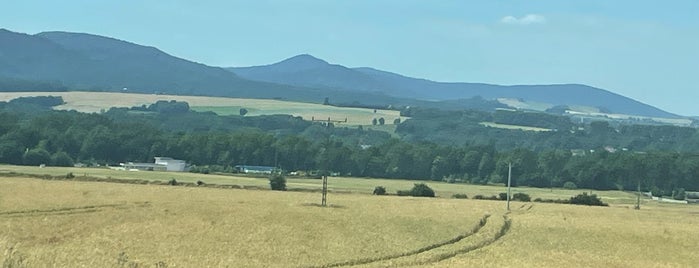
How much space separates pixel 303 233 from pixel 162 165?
86.5 metres

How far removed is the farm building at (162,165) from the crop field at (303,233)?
5169 cm

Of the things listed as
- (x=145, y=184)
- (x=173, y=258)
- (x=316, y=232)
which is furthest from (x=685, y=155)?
(x=173, y=258)

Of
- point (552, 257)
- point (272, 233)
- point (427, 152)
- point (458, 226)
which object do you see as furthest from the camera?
point (427, 152)

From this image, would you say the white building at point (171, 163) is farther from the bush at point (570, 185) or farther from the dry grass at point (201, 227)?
the bush at point (570, 185)

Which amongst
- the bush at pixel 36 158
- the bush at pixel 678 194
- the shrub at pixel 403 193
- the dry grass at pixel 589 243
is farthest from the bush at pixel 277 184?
the bush at pixel 678 194

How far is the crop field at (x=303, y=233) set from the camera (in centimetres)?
3672

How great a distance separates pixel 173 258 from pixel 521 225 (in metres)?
27.2

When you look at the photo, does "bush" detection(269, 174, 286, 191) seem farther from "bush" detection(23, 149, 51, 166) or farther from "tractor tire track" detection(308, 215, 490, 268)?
"bush" detection(23, 149, 51, 166)

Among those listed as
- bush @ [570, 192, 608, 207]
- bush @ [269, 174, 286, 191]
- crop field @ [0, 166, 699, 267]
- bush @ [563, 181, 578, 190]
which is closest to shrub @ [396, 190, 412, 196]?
bush @ [269, 174, 286, 191]

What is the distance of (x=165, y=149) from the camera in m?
140

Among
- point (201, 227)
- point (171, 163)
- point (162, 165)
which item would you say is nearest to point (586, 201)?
point (201, 227)

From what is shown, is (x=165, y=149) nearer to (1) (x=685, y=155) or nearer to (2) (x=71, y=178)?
(2) (x=71, y=178)

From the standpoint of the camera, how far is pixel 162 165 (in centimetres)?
12912

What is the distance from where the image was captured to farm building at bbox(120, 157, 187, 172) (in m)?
125
